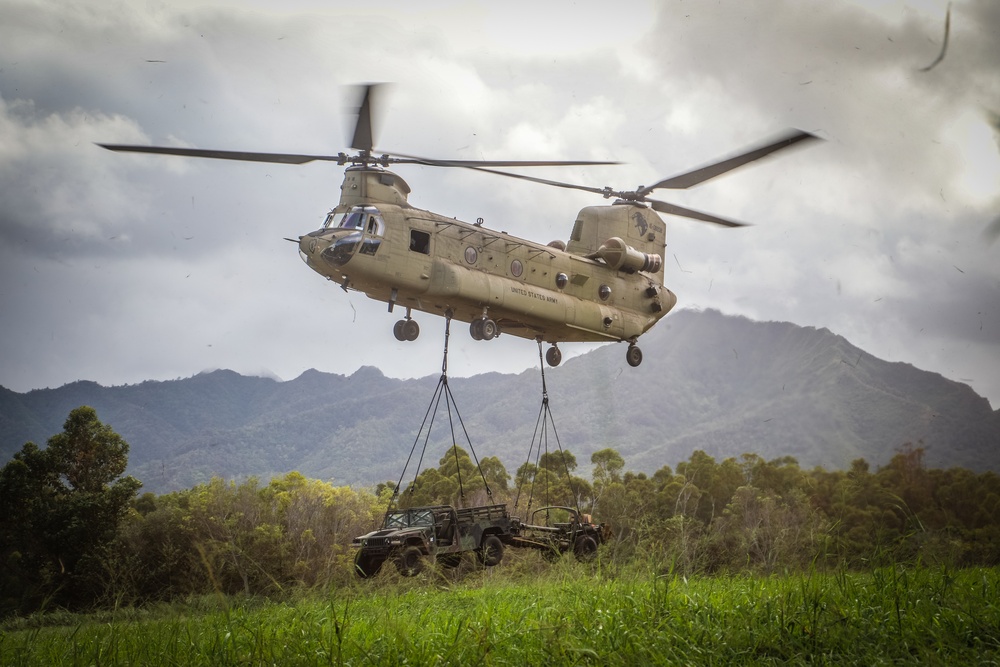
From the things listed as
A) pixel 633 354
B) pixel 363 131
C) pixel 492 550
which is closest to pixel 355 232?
pixel 363 131

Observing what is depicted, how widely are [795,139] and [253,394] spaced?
244 feet

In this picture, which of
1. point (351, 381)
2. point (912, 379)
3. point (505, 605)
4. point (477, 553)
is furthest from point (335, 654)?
point (351, 381)

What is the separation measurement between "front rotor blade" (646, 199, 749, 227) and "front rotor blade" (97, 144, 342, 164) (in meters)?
7.18

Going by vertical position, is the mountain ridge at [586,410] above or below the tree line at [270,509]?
above

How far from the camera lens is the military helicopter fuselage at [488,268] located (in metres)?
12.7

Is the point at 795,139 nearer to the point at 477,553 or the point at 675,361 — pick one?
the point at 477,553

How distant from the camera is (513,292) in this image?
46.2 feet

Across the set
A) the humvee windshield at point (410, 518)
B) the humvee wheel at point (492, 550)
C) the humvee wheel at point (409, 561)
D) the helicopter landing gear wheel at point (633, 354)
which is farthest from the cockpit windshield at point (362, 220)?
the helicopter landing gear wheel at point (633, 354)

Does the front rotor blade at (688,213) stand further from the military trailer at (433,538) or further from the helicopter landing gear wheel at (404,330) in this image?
the military trailer at (433,538)

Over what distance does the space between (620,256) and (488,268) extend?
10.2 feet

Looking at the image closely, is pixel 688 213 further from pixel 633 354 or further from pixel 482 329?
pixel 482 329

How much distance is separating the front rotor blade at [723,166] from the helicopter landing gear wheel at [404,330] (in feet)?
19.9

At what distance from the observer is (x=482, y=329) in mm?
13820

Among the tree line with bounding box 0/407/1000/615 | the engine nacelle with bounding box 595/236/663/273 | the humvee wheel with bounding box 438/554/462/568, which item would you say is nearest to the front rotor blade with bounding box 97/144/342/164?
the engine nacelle with bounding box 595/236/663/273
